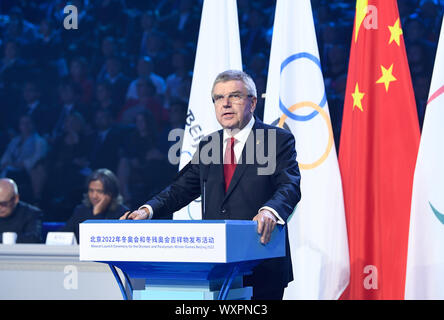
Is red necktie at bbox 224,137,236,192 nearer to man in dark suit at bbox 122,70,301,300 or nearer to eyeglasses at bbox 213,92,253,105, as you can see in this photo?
man in dark suit at bbox 122,70,301,300

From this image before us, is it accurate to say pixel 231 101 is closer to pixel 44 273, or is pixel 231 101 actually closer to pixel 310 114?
pixel 44 273

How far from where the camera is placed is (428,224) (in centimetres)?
334

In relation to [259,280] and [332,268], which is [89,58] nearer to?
[332,268]

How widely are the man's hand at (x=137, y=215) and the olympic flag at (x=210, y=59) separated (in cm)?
216

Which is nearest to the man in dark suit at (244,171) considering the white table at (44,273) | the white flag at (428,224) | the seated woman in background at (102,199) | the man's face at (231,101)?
the man's face at (231,101)

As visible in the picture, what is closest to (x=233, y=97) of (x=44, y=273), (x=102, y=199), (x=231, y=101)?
(x=231, y=101)

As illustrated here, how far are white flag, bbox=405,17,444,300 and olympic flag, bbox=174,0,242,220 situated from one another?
4.68 ft

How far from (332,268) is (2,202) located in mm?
2523

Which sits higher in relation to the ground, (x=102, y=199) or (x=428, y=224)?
(x=102, y=199)

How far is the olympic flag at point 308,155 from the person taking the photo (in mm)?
3588

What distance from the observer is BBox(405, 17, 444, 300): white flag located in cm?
329

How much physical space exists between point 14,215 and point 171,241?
→ 11.0 ft

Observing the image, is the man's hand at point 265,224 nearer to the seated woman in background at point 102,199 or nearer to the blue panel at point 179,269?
the blue panel at point 179,269

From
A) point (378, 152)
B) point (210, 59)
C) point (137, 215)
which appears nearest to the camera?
point (137, 215)
